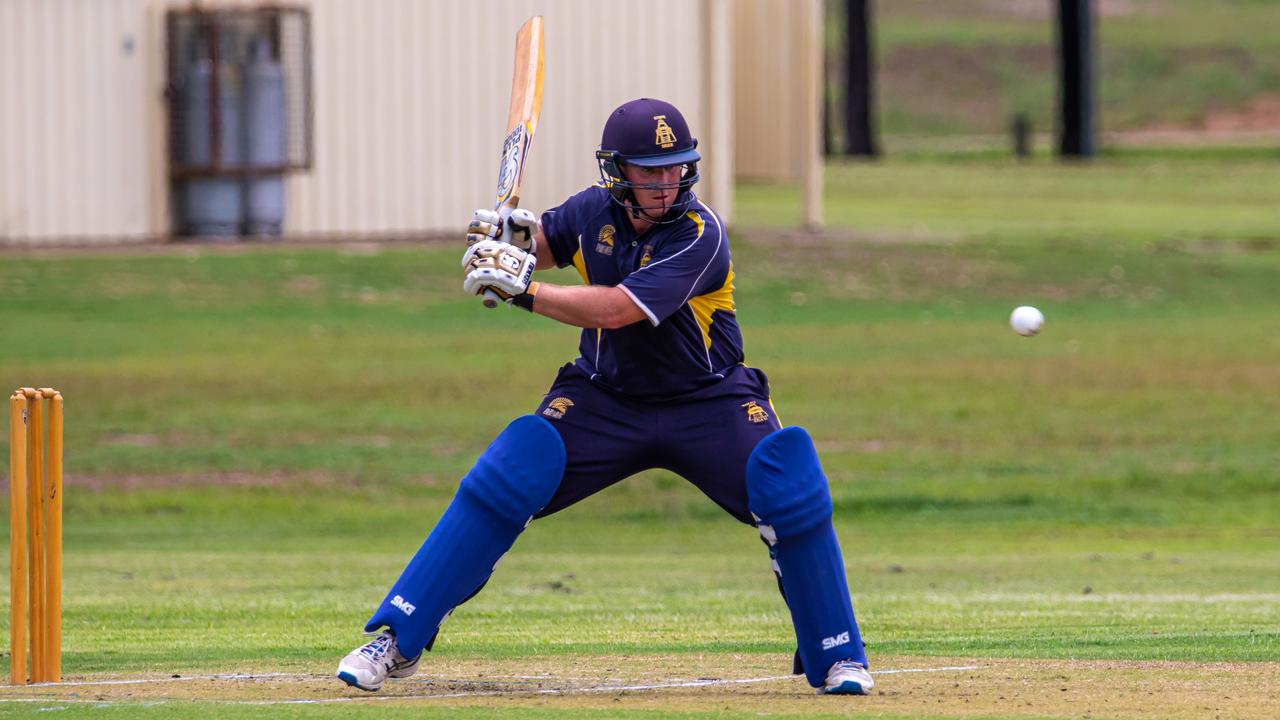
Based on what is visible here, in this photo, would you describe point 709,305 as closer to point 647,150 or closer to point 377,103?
point 647,150

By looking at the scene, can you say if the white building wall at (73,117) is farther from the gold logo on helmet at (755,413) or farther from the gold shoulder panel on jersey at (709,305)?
the gold logo on helmet at (755,413)

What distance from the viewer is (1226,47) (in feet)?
264

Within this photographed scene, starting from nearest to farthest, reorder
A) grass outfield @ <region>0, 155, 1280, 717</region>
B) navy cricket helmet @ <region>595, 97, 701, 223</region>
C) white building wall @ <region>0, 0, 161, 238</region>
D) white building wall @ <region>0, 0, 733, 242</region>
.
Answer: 1. navy cricket helmet @ <region>595, 97, 701, 223</region>
2. grass outfield @ <region>0, 155, 1280, 717</region>
3. white building wall @ <region>0, 0, 161, 238</region>
4. white building wall @ <region>0, 0, 733, 242</region>

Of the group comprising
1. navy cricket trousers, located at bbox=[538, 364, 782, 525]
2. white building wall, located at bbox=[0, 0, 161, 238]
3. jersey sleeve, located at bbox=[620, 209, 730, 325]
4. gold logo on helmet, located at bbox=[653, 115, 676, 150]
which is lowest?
navy cricket trousers, located at bbox=[538, 364, 782, 525]

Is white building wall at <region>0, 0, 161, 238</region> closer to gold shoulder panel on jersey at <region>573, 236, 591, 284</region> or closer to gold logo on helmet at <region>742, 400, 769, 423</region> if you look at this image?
gold shoulder panel on jersey at <region>573, 236, 591, 284</region>

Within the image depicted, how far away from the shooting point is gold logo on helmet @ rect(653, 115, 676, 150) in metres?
6.65

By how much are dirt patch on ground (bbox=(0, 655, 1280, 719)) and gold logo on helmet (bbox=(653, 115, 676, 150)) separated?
1.69 m

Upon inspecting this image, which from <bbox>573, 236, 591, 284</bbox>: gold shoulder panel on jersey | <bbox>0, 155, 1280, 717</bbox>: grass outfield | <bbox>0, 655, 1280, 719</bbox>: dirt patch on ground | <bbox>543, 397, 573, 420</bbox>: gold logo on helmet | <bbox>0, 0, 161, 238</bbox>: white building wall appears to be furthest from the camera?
<bbox>0, 0, 161, 238</bbox>: white building wall

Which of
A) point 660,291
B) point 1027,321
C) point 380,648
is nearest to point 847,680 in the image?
point 660,291

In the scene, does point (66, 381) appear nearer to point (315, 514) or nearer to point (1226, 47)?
point (315, 514)

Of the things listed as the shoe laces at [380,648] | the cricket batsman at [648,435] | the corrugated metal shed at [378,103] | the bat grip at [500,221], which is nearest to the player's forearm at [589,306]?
the cricket batsman at [648,435]

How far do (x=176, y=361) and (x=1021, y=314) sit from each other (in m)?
11.0

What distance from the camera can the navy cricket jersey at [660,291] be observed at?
21.6 ft

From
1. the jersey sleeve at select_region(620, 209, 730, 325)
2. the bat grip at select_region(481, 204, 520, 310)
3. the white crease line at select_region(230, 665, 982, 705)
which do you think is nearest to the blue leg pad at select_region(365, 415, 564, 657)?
the white crease line at select_region(230, 665, 982, 705)
